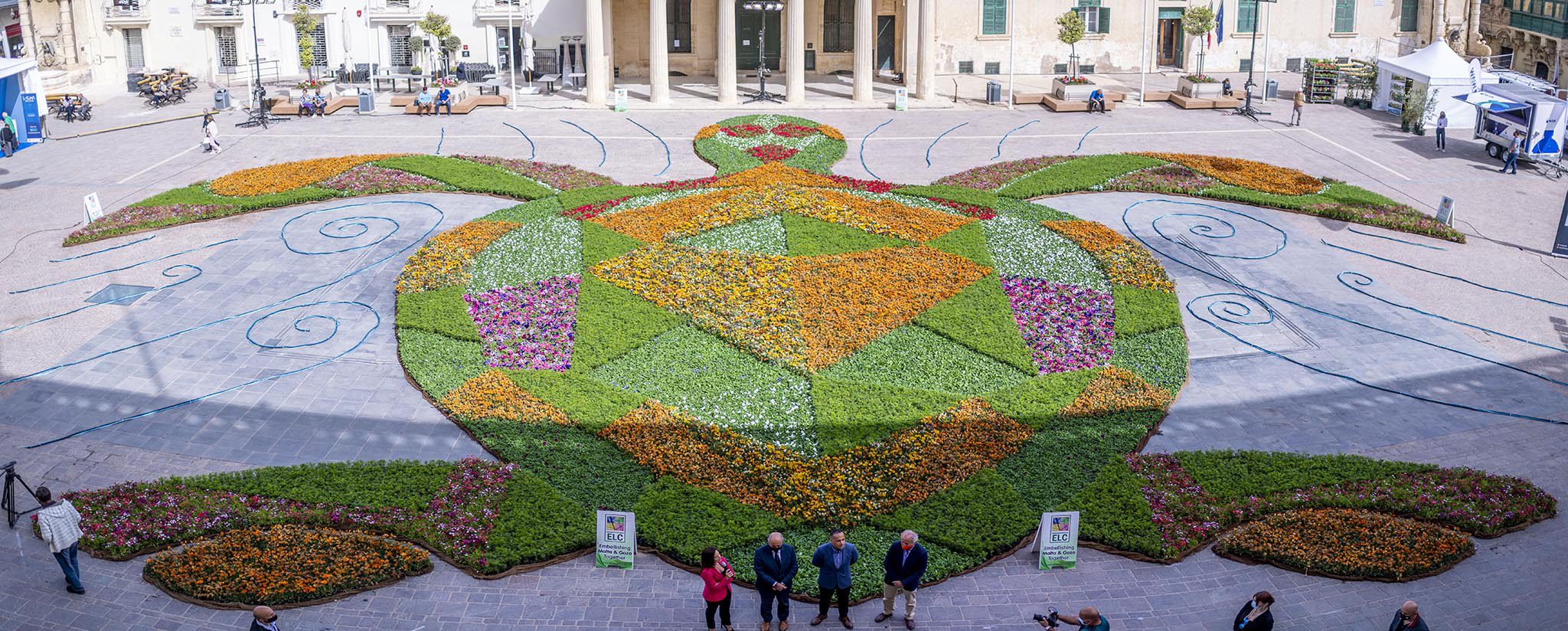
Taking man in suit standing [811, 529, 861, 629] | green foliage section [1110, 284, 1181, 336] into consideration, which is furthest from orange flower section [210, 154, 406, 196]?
man in suit standing [811, 529, 861, 629]

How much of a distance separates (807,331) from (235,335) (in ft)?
41.5

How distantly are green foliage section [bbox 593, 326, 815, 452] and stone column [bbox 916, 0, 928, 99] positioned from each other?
30368 millimetres

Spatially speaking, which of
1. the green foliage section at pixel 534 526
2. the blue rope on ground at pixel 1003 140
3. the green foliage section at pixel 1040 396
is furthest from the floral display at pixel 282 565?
the blue rope on ground at pixel 1003 140

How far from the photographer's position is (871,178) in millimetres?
43469

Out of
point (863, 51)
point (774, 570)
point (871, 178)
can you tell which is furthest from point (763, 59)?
point (774, 570)

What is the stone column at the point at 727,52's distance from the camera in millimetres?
54000

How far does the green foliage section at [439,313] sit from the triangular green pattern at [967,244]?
38.6 ft

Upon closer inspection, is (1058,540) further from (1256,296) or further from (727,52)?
(727,52)

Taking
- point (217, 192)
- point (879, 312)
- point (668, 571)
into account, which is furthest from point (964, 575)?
point (217, 192)

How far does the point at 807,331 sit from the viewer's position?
2828cm

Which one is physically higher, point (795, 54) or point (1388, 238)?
point (795, 54)

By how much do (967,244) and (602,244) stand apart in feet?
30.7

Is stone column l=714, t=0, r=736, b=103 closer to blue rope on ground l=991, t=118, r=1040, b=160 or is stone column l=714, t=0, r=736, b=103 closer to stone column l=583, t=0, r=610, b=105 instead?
stone column l=583, t=0, r=610, b=105

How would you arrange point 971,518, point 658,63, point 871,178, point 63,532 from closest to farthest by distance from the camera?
1. point 63,532
2. point 971,518
3. point 871,178
4. point 658,63
